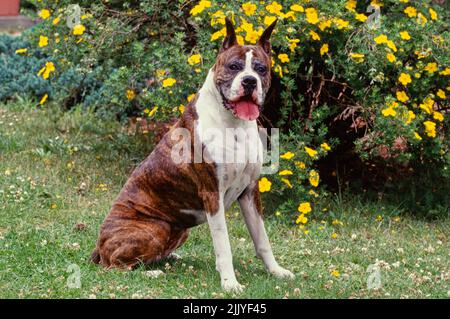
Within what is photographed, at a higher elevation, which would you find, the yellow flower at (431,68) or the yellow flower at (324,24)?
the yellow flower at (324,24)

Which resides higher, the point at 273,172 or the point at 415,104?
the point at 415,104

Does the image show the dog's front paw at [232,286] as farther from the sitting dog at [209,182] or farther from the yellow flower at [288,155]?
the yellow flower at [288,155]

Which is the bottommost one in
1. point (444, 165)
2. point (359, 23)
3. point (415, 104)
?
point (444, 165)

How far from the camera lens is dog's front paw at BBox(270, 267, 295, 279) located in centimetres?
486

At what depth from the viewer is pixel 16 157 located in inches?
289

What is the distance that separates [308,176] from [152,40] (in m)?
1.86

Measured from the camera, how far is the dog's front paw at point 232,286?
452 centimetres

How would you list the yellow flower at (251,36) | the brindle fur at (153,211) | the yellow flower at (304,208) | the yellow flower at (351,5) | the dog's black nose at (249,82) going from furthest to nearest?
the yellow flower at (351,5) → the yellow flower at (304,208) → the yellow flower at (251,36) → the brindle fur at (153,211) → the dog's black nose at (249,82)

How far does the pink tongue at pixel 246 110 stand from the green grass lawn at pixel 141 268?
0.94m

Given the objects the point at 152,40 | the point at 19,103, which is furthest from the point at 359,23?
the point at 19,103

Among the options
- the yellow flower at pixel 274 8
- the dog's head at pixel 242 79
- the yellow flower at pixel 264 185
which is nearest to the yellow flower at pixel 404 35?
the yellow flower at pixel 274 8

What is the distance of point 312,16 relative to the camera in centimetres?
588

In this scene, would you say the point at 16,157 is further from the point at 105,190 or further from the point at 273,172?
the point at 273,172

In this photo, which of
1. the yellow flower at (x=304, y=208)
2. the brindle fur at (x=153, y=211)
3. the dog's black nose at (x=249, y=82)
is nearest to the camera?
the dog's black nose at (x=249, y=82)
